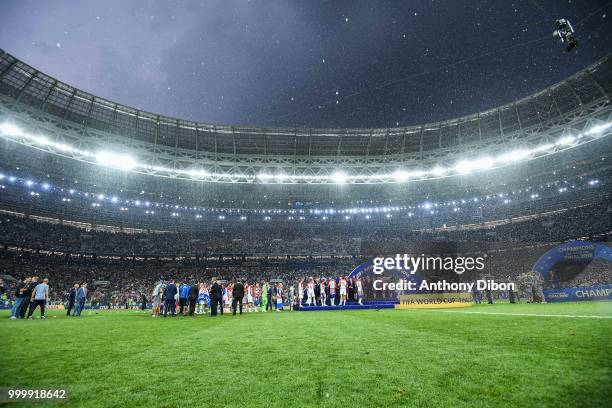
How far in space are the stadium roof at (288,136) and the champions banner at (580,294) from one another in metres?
11.7

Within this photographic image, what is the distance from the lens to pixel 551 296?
19.9m

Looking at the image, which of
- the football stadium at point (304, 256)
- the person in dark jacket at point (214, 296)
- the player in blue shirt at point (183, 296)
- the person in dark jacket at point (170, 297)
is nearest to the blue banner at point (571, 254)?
the football stadium at point (304, 256)

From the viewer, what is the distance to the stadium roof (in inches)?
889

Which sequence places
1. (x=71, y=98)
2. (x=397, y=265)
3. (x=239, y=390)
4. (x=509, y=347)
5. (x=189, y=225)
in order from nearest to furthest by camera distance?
(x=239, y=390), (x=509, y=347), (x=397, y=265), (x=71, y=98), (x=189, y=225)

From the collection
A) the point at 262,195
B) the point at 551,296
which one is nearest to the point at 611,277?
the point at 551,296

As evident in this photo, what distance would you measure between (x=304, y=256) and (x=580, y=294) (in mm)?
33098

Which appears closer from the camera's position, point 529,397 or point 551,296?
point 529,397

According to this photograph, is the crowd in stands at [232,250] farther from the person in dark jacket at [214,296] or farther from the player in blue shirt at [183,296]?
the person in dark jacket at [214,296]

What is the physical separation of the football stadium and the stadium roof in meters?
0.16

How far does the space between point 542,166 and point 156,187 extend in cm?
4951

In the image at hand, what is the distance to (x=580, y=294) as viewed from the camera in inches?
746

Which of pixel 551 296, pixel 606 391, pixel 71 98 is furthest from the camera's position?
pixel 71 98

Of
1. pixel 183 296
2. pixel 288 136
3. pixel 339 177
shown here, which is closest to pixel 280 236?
pixel 339 177

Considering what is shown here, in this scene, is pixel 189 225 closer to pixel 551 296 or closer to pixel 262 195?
pixel 262 195
